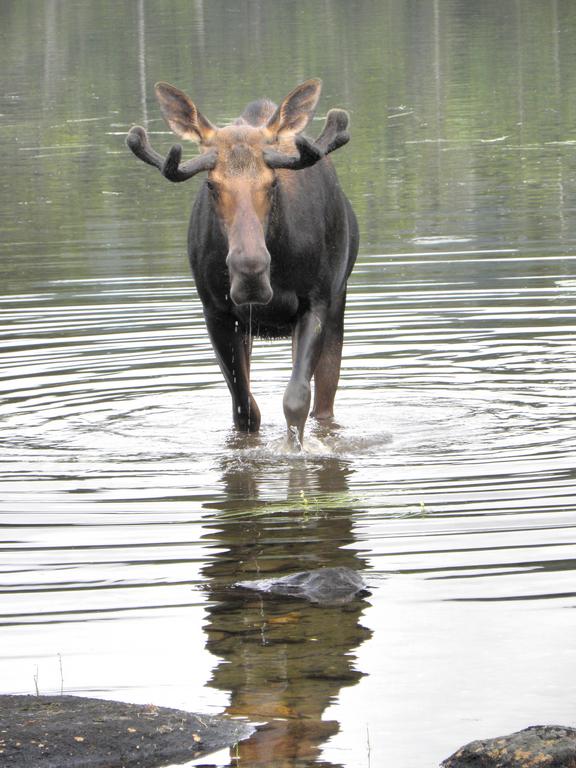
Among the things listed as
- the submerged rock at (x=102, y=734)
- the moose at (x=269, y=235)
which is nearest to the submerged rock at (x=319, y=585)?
the submerged rock at (x=102, y=734)

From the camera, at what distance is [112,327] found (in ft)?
49.7

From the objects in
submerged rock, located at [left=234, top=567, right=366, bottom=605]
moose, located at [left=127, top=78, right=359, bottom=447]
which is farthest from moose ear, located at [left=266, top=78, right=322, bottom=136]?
submerged rock, located at [left=234, top=567, right=366, bottom=605]

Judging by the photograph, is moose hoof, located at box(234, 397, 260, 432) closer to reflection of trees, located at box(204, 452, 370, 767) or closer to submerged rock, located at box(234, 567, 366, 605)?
reflection of trees, located at box(204, 452, 370, 767)

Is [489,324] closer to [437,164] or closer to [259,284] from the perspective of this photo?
[259,284]

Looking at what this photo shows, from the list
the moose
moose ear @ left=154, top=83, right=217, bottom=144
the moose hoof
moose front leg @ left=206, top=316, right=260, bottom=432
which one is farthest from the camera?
the moose hoof

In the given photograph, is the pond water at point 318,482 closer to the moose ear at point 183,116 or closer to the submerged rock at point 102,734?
the submerged rock at point 102,734

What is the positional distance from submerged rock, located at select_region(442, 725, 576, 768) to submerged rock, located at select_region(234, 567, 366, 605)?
6.02 feet

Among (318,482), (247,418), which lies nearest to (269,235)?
(318,482)

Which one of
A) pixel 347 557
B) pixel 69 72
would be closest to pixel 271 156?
pixel 347 557

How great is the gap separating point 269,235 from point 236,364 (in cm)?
128

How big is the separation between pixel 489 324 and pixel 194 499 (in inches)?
237

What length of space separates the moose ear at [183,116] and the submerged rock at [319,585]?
305 cm

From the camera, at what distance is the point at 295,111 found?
9570 mm

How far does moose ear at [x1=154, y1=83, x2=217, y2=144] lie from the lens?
942 centimetres
